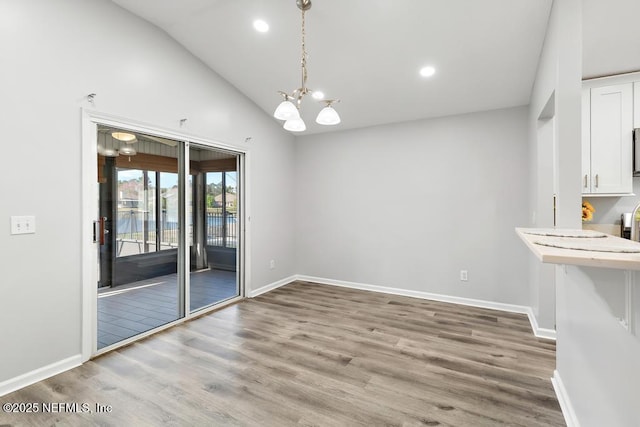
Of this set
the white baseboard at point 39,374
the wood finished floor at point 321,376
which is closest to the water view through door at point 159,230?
the white baseboard at point 39,374

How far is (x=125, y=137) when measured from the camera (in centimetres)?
301

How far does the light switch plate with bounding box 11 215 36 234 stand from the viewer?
2238mm

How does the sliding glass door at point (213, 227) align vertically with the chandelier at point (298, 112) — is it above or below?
below

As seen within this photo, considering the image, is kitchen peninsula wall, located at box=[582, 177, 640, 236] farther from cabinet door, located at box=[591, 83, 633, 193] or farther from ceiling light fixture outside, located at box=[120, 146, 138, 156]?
ceiling light fixture outside, located at box=[120, 146, 138, 156]

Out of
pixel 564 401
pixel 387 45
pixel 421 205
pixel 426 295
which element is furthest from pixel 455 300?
pixel 387 45

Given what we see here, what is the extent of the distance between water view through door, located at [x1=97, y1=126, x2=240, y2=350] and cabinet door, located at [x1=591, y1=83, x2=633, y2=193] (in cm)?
415

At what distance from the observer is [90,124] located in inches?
104

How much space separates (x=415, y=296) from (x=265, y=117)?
346 centimetres

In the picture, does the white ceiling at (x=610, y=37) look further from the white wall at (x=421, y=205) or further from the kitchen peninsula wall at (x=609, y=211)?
the kitchen peninsula wall at (x=609, y=211)

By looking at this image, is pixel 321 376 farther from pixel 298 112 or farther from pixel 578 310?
pixel 298 112

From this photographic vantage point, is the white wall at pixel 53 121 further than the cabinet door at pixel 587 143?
No

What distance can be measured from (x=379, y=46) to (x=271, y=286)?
3.61 m

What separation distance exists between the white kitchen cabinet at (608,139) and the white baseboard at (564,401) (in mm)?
1938

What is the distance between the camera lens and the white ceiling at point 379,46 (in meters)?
2.59
